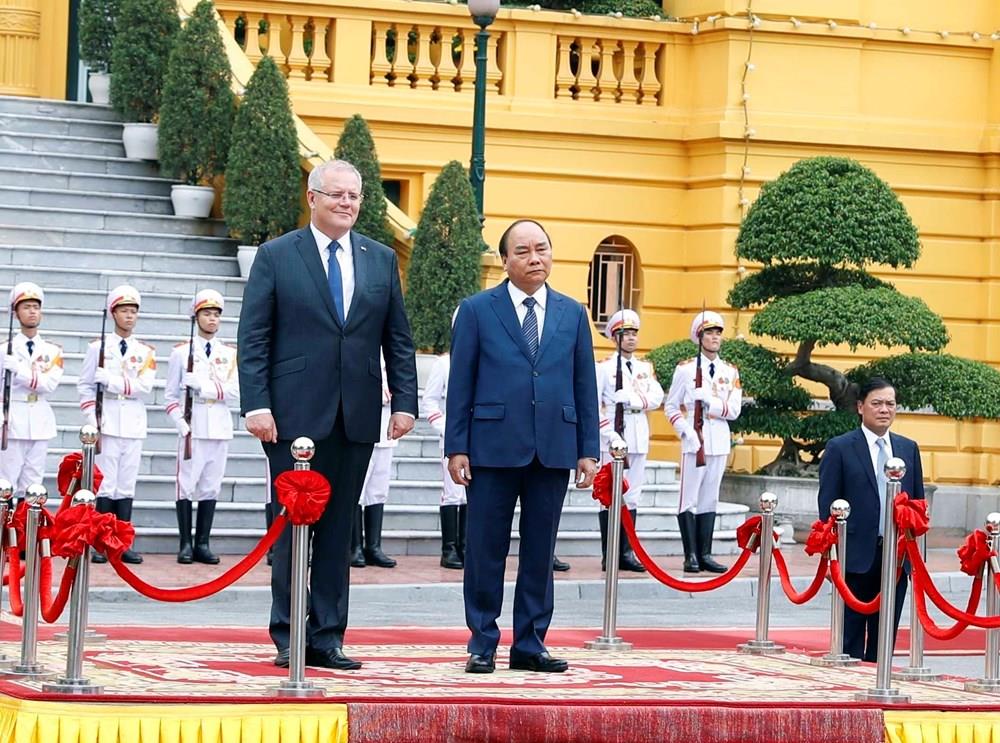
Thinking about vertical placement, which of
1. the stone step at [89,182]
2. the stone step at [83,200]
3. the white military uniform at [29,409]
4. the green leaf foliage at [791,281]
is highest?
the stone step at [89,182]

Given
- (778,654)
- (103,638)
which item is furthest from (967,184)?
(103,638)

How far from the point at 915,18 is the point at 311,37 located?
6166 mm

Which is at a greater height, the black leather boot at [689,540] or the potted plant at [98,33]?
the potted plant at [98,33]

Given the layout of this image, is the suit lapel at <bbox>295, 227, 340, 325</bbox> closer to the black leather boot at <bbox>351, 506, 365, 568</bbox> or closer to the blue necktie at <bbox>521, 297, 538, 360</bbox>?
the blue necktie at <bbox>521, 297, 538, 360</bbox>

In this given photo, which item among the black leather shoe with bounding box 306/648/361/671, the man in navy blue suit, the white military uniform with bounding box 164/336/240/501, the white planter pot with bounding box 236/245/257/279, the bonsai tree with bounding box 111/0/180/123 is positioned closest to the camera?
the black leather shoe with bounding box 306/648/361/671

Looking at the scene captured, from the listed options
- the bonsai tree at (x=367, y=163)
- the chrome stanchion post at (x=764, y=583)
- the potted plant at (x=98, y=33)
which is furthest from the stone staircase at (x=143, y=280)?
the chrome stanchion post at (x=764, y=583)

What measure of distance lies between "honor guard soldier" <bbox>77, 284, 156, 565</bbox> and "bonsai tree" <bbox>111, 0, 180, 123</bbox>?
597cm

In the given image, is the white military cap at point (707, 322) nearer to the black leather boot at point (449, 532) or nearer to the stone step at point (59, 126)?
the black leather boot at point (449, 532)

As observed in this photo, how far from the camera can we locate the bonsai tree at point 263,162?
20.4 meters

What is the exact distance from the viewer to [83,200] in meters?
21.3

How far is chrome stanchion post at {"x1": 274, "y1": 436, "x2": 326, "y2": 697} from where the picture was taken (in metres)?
8.61

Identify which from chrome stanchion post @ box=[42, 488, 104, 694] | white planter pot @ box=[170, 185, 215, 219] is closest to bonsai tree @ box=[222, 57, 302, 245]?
white planter pot @ box=[170, 185, 215, 219]

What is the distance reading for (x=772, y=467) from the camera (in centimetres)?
2092

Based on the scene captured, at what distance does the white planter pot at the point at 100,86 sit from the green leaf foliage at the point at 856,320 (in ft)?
24.9
